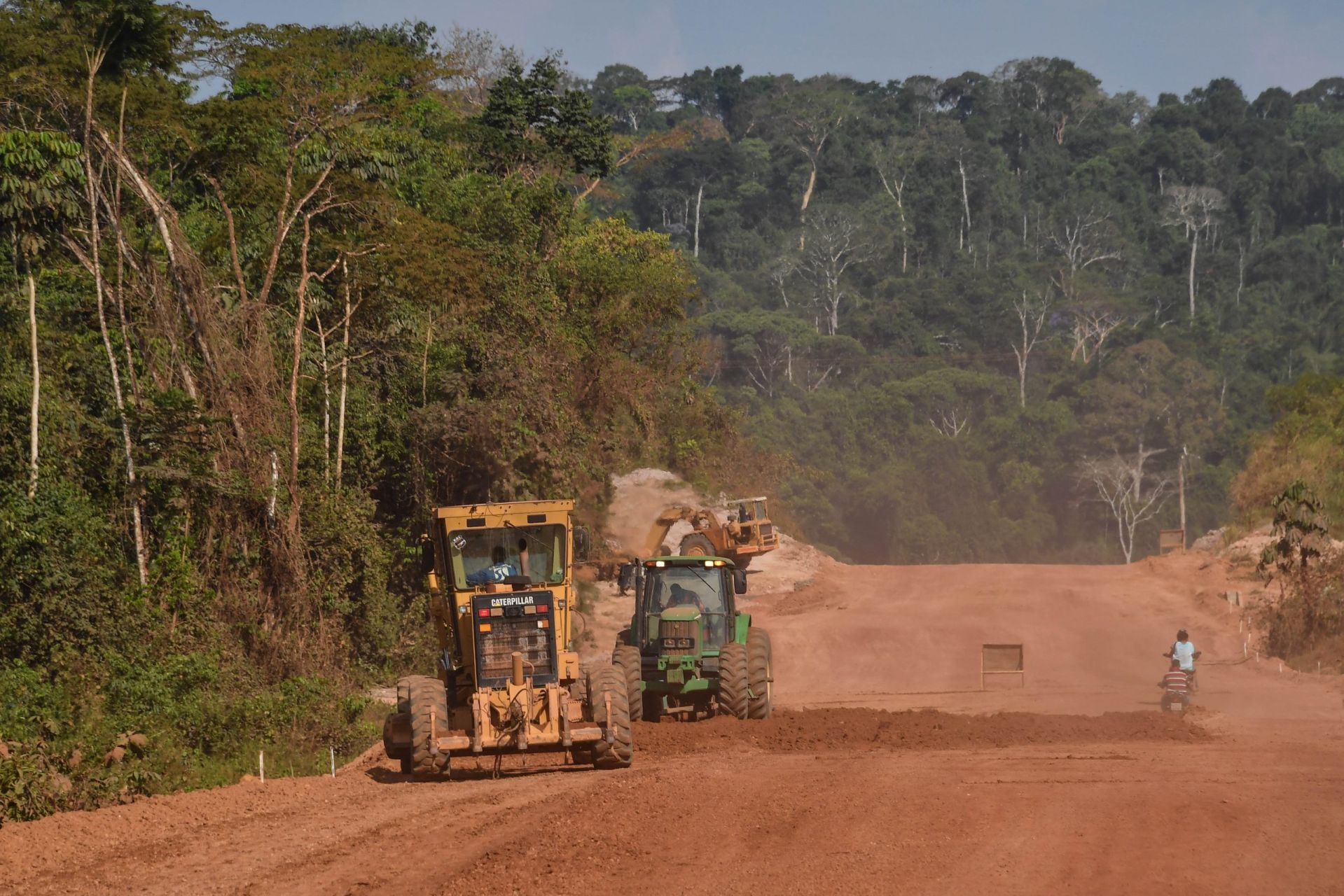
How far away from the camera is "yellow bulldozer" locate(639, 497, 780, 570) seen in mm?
34594

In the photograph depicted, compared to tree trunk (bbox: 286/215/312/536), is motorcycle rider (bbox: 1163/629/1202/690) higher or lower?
lower

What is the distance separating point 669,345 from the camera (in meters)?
39.0

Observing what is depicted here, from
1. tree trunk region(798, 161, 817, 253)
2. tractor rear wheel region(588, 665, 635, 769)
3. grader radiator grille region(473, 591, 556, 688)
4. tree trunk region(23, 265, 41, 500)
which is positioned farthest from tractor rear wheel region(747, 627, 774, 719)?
tree trunk region(798, 161, 817, 253)

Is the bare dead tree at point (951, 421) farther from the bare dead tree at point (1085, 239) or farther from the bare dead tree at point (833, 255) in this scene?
the bare dead tree at point (1085, 239)

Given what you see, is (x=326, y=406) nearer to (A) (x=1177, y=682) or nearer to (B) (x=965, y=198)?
(A) (x=1177, y=682)

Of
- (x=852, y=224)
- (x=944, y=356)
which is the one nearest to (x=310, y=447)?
(x=944, y=356)

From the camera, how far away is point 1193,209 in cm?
9856

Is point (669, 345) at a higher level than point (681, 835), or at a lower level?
higher

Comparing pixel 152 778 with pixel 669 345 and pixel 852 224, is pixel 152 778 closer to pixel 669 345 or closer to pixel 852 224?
pixel 669 345

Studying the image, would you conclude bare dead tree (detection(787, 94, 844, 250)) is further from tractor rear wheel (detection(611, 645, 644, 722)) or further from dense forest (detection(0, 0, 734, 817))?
tractor rear wheel (detection(611, 645, 644, 722))

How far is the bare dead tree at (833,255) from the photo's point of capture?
94.5m

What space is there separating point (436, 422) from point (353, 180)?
5.63 meters

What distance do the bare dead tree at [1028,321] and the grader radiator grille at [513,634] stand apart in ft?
241

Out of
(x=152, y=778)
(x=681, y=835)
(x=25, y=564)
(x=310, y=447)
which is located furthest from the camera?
(x=310, y=447)
